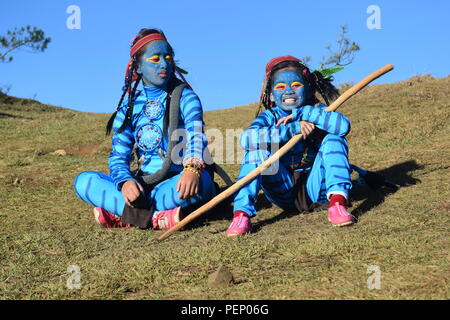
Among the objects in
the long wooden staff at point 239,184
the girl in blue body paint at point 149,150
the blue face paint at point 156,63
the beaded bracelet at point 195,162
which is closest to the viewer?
the long wooden staff at point 239,184

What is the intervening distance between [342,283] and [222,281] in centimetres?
60

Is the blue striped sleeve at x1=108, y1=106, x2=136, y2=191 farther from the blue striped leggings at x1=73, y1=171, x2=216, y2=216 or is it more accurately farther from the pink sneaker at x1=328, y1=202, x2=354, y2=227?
the pink sneaker at x1=328, y1=202, x2=354, y2=227

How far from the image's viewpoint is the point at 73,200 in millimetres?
6062

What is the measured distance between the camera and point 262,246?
353 centimetres

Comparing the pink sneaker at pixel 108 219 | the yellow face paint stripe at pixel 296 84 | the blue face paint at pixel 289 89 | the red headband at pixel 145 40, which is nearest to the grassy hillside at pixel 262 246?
the pink sneaker at pixel 108 219

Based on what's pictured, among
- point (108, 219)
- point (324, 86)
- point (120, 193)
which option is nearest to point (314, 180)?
point (324, 86)

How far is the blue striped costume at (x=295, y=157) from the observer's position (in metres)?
4.18

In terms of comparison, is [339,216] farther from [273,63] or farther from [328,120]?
[273,63]

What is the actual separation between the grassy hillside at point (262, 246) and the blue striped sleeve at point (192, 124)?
610mm

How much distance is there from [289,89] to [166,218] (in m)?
1.40

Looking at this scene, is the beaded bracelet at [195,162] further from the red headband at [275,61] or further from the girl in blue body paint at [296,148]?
the red headband at [275,61]

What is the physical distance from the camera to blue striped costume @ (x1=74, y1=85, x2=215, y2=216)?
4613 mm

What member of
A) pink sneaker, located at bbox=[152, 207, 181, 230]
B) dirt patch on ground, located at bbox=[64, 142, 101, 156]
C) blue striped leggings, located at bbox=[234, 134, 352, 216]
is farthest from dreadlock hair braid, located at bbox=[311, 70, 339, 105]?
dirt patch on ground, located at bbox=[64, 142, 101, 156]
